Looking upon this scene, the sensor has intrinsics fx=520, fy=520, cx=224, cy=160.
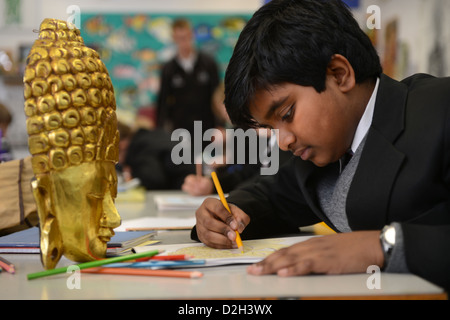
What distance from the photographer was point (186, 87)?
5633 millimetres

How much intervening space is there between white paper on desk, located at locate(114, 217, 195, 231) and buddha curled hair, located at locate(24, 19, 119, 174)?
561 millimetres

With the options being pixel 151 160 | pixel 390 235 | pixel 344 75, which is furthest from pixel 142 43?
pixel 390 235

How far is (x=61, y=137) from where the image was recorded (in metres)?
0.77

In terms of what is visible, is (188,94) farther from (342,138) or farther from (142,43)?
(342,138)

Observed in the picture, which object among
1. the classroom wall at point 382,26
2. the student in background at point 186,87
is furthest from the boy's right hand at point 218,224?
the student in background at point 186,87

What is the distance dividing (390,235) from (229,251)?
0.31 m

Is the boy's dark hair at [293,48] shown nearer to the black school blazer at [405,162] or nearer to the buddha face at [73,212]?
the black school blazer at [405,162]

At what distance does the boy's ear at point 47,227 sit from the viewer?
0.77 metres

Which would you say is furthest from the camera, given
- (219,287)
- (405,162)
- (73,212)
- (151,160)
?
(151,160)

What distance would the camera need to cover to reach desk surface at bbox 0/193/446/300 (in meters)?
0.64

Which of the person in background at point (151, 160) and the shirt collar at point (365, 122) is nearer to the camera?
the shirt collar at point (365, 122)

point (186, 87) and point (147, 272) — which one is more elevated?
point (186, 87)

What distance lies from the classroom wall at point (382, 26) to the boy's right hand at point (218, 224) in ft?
6.76
